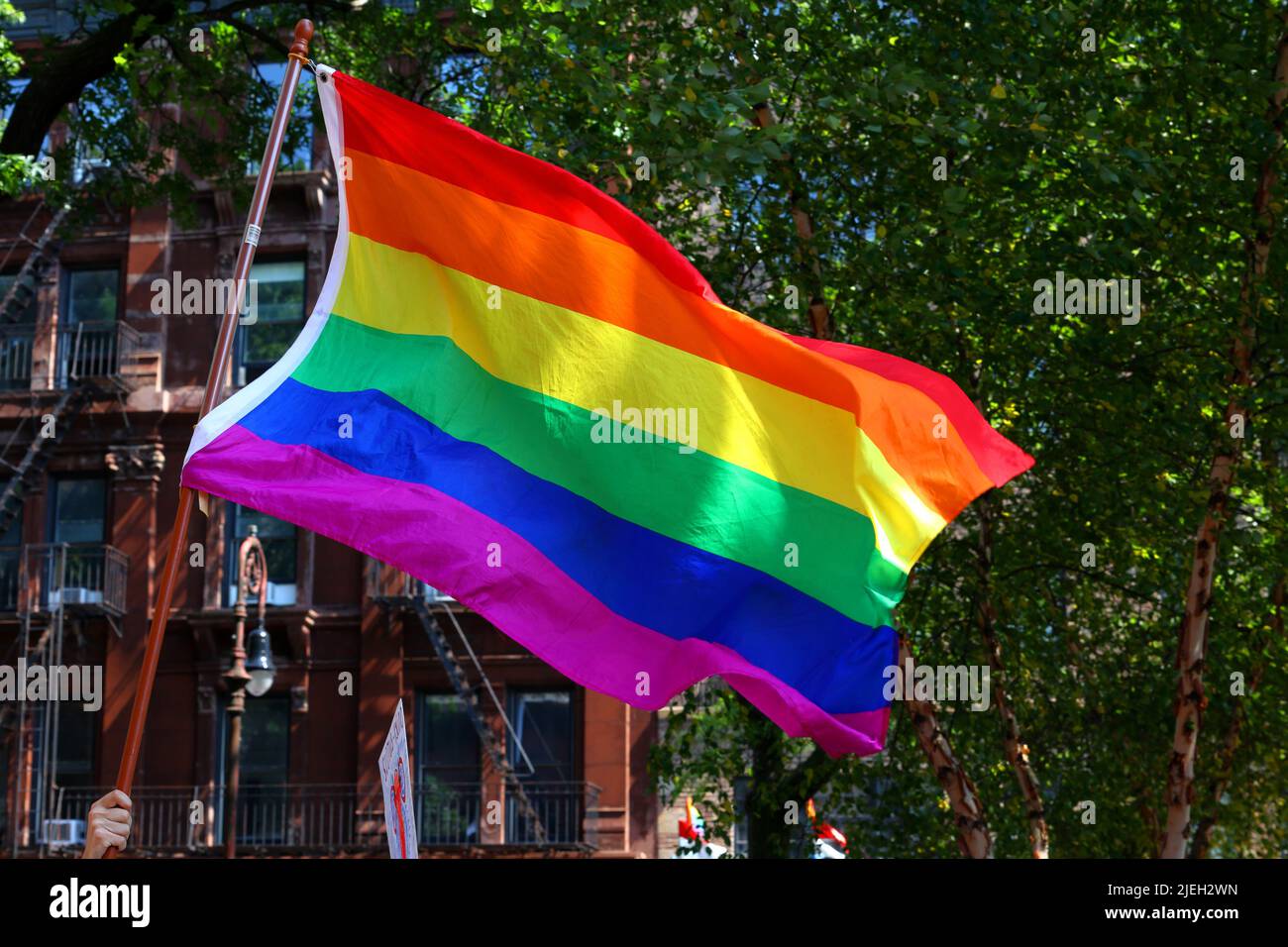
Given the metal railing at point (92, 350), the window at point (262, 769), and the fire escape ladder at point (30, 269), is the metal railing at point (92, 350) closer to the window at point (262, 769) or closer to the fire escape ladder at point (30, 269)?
the fire escape ladder at point (30, 269)

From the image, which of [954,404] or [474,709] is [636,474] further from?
[474,709]

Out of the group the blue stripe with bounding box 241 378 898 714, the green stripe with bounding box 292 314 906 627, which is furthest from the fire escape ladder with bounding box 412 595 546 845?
the blue stripe with bounding box 241 378 898 714

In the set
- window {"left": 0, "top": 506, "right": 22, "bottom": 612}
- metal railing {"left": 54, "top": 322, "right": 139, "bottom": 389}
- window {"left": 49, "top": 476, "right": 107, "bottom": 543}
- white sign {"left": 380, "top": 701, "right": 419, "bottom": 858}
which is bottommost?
white sign {"left": 380, "top": 701, "right": 419, "bottom": 858}

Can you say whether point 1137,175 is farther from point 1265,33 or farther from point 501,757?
point 501,757

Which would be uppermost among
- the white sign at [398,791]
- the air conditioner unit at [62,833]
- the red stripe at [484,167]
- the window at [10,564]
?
the window at [10,564]

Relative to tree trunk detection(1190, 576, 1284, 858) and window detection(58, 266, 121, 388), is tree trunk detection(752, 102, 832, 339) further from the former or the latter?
window detection(58, 266, 121, 388)

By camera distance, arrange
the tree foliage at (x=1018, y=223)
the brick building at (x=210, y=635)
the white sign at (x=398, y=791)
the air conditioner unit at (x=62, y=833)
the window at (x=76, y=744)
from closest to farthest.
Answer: the white sign at (x=398, y=791) < the tree foliage at (x=1018, y=223) < the air conditioner unit at (x=62, y=833) < the brick building at (x=210, y=635) < the window at (x=76, y=744)

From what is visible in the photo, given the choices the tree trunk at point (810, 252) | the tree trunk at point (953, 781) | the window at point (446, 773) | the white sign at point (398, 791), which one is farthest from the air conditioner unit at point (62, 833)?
the white sign at point (398, 791)

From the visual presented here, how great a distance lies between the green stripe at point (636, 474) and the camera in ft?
22.8

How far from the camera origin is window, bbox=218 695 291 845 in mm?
27500

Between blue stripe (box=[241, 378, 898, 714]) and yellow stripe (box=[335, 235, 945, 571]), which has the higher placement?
yellow stripe (box=[335, 235, 945, 571])

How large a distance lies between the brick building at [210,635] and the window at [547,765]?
0.13 feet

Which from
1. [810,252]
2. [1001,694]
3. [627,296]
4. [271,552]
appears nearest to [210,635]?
[271,552]

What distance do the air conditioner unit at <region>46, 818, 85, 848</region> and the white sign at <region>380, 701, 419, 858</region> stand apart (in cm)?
2130
